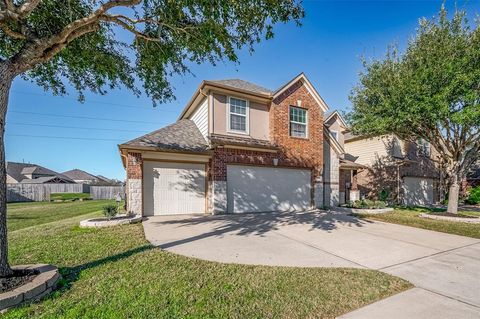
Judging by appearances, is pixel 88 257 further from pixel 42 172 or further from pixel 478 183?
pixel 42 172

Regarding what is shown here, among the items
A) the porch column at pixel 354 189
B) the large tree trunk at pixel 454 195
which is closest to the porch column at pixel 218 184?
the porch column at pixel 354 189

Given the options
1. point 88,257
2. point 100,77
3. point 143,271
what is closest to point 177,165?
point 100,77

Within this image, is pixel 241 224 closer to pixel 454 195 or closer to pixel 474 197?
pixel 454 195

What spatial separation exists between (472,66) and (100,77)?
14538 millimetres

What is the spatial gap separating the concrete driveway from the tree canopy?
5193 mm

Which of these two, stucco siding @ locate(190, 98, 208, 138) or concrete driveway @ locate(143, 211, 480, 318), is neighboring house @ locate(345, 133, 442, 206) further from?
stucco siding @ locate(190, 98, 208, 138)

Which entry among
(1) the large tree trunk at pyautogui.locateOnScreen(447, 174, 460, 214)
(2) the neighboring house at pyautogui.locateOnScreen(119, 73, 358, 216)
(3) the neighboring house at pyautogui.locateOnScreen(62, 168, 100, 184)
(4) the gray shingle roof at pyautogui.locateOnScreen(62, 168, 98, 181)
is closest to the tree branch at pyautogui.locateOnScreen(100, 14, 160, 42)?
(2) the neighboring house at pyautogui.locateOnScreen(119, 73, 358, 216)

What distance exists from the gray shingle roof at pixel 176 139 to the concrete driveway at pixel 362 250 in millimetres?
3090

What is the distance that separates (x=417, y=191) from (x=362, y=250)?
Answer: 1844 centimetres

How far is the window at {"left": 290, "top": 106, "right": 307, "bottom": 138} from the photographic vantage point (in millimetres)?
12750

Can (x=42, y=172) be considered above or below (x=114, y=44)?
below

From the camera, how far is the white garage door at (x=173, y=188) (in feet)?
32.9

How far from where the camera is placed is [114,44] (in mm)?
7133

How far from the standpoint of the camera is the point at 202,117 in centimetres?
1193
